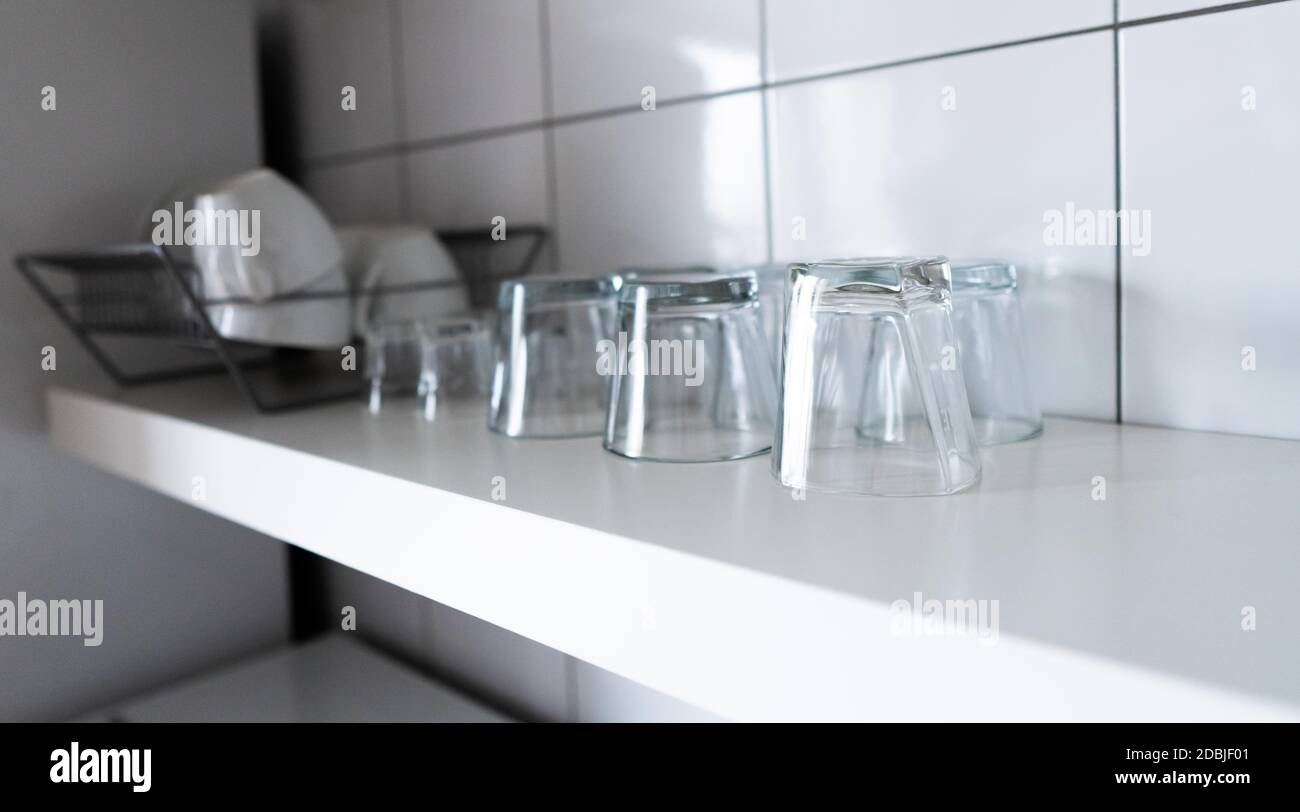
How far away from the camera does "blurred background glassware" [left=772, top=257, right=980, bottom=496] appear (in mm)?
452

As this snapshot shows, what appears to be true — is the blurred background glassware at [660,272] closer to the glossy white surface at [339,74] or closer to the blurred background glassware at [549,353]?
the blurred background glassware at [549,353]

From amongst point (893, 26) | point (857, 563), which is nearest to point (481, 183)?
point (893, 26)

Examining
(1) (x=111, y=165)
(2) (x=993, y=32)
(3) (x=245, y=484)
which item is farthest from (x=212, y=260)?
(2) (x=993, y=32)

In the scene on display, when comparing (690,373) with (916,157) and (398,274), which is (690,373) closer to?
(916,157)

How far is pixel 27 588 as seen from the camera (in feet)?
2.93

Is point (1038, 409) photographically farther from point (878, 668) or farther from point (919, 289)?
point (878, 668)

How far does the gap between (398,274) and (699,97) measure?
0.96 ft

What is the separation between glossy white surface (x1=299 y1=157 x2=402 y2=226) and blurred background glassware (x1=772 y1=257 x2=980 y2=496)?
744mm

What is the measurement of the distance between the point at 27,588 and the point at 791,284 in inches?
30.9

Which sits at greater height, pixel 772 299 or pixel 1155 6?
pixel 1155 6

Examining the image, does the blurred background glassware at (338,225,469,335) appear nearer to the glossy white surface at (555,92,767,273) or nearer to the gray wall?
the glossy white surface at (555,92,767,273)

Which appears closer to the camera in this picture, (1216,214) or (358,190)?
(1216,214)

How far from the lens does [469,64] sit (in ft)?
3.22

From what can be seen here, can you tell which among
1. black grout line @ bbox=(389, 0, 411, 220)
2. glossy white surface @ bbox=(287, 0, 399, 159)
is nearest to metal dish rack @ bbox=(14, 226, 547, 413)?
black grout line @ bbox=(389, 0, 411, 220)
